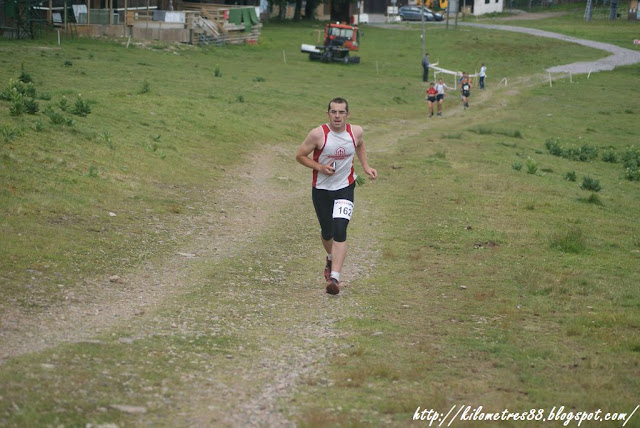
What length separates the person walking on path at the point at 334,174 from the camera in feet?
31.3

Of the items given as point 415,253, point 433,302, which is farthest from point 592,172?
point 433,302

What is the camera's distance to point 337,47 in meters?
53.1

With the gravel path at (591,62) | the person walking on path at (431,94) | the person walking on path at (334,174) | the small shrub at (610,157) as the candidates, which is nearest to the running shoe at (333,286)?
the person walking on path at (334,174)

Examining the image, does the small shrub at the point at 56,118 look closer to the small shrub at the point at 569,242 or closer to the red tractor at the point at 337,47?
the small shrub at the point at 569,242

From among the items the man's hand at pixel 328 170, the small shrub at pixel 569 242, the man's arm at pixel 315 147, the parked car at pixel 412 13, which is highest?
the parked car at pixel 412 13

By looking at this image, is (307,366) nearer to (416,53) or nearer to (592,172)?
(592,172)

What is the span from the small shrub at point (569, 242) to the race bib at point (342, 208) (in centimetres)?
464

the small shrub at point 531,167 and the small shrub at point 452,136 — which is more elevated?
the small shrub at point 531,167

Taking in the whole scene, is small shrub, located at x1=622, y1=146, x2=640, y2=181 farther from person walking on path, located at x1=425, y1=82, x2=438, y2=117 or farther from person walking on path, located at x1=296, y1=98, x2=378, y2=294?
person walking on path, located at x1=296, y1=98, x2=378, y2=294

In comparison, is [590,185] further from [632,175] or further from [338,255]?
[338,255]

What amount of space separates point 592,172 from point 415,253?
12.9 meters

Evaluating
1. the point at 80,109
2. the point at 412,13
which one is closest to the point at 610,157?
the point at 80,109

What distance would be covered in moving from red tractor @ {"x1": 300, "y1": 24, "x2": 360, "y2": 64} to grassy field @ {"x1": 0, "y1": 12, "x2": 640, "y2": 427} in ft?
80.4

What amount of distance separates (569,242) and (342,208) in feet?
15.9
